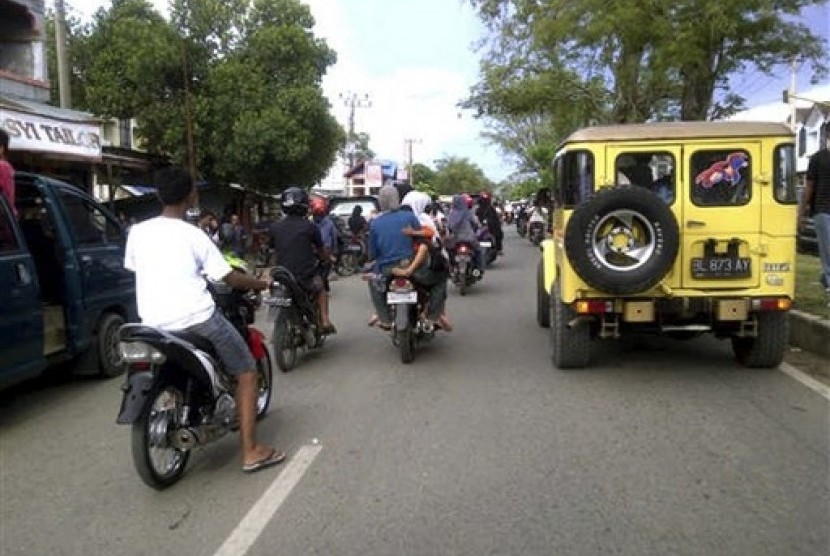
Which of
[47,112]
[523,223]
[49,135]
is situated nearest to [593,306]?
[49,135]

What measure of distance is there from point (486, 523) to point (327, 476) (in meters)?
1.19

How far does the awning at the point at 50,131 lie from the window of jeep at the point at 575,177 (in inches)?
345

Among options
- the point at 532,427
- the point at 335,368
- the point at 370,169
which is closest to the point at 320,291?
the point at 335,368

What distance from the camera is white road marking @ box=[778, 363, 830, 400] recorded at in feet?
22.8

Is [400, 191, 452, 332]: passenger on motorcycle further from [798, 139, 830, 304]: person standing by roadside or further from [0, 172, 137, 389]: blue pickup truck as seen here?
[798, 139, 830, 304]: person standing by roadside

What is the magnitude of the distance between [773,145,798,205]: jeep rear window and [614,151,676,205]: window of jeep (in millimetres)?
852

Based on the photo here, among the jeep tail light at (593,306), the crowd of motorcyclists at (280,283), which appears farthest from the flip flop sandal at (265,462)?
the jeep tail light at (593,306)

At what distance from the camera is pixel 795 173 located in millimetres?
7477

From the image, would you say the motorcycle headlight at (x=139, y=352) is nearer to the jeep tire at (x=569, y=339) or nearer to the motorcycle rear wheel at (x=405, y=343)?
the motorcycle rear wheel at (x=405, y=343)

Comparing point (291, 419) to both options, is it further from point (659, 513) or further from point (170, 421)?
point (659, 513)

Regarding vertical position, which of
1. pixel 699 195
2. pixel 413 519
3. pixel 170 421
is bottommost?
pixel 413 519

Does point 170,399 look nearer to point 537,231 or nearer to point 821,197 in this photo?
point 821,197

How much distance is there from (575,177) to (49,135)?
33.6 ft

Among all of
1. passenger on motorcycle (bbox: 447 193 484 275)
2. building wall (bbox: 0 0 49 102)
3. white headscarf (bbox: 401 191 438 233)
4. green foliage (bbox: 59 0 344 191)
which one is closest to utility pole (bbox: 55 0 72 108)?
building wall (bbox: 0 0 49 102)
